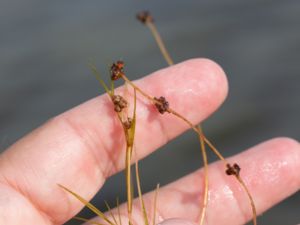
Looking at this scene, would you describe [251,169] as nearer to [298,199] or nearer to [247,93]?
[298,199]

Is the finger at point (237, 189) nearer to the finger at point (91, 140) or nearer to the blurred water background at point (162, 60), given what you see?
the finger at point (91, 140)

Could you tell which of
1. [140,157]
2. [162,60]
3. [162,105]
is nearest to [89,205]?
[140,157]

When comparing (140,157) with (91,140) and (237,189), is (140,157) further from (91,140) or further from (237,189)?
(237,189)

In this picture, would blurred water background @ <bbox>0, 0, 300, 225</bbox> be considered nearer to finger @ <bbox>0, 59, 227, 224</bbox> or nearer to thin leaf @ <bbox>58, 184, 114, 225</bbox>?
finger @ <bbox>0, 59, 227, 224</bbox>

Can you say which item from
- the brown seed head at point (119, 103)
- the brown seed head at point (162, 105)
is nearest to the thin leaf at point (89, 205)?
the brown seed head at point (119, 103)

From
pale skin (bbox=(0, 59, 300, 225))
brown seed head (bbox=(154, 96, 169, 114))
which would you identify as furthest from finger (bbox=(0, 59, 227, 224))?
brown seed head (bbox=(154, 96, 169, 114))

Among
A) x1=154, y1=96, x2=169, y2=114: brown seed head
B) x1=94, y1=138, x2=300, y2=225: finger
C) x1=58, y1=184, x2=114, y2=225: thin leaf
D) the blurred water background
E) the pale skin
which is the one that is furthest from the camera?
the blurred water background
